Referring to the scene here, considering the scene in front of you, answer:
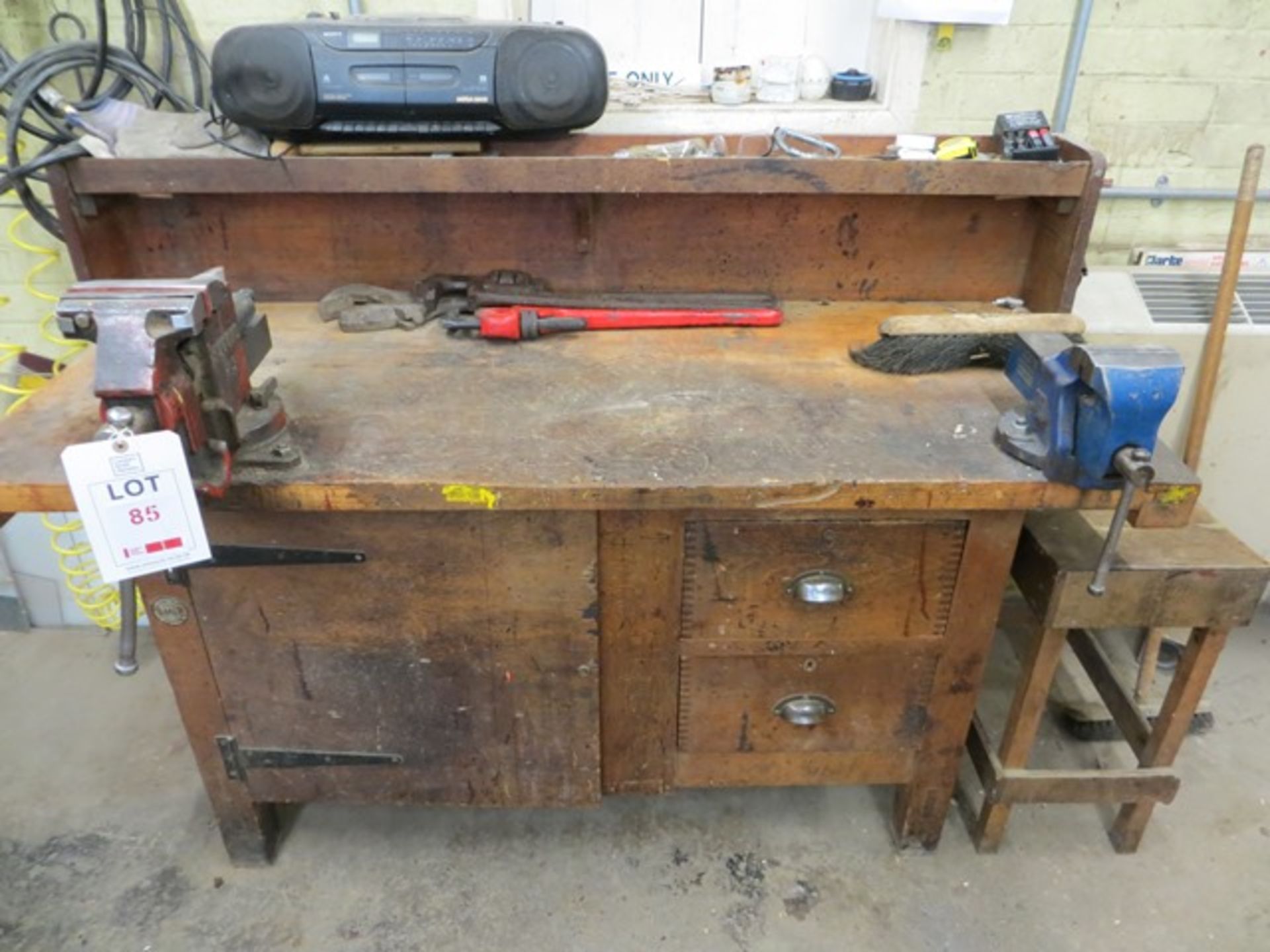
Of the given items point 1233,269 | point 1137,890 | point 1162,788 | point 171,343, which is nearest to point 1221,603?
point 1162,788

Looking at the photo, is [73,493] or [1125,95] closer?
[73,493]

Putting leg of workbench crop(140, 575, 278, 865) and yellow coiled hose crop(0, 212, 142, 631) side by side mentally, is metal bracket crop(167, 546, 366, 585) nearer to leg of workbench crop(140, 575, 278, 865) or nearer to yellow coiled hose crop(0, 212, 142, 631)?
leg of workbench crop(140, 575, 278, 865)

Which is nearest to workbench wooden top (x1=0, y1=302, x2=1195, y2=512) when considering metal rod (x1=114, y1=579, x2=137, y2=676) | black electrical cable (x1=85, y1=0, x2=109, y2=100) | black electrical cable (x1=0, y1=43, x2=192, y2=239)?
metal rod (x1=114, y1=579, x2=137, y2=676)

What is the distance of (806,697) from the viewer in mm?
1317

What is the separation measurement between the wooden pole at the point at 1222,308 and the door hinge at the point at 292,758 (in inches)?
62.5

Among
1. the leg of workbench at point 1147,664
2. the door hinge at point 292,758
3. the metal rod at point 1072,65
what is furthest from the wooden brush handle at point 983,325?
the door hinge at point 292,758

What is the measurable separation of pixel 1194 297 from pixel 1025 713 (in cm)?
95

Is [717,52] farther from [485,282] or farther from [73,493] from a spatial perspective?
[73,493]

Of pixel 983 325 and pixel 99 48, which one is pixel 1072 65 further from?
pixel 99 48

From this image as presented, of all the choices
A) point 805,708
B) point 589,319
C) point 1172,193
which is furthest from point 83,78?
point 1172,193

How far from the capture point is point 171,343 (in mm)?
932

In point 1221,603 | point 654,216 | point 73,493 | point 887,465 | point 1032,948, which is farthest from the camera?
point 654,216

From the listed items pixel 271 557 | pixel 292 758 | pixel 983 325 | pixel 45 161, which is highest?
pixel 45 161

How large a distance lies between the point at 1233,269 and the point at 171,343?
174cm
